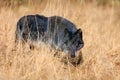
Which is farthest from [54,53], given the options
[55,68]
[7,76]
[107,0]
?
[107,0]

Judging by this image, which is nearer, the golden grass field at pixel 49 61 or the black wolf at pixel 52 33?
the golden grass field at pixel 49 61

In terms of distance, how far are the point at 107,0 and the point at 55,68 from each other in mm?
11412

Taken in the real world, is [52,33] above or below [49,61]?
above

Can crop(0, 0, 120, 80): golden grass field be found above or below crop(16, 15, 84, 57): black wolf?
below

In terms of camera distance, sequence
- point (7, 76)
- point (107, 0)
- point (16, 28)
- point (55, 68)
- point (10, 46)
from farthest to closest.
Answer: point (107, 0), point (16, 28), point (10, 46), point (55, 68), point (7, 76)

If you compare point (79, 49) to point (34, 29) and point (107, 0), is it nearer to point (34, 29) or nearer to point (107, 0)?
point (34, 29)

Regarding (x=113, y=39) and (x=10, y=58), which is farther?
(x=113, y=39)

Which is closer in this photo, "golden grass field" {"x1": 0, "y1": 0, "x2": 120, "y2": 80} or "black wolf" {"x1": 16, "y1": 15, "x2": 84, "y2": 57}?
"golden grass field" {"x1": 0, "y1": 0, "x2": 120, "y2": 80}

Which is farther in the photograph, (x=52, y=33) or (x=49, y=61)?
(x=52, y=33)

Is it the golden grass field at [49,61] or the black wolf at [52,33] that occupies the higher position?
the black wolf at [52,33]

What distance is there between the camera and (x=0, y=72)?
6.59 m

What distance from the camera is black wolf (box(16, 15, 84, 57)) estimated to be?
751 cm

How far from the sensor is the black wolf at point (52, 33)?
751cm

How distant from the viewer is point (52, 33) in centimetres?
776
